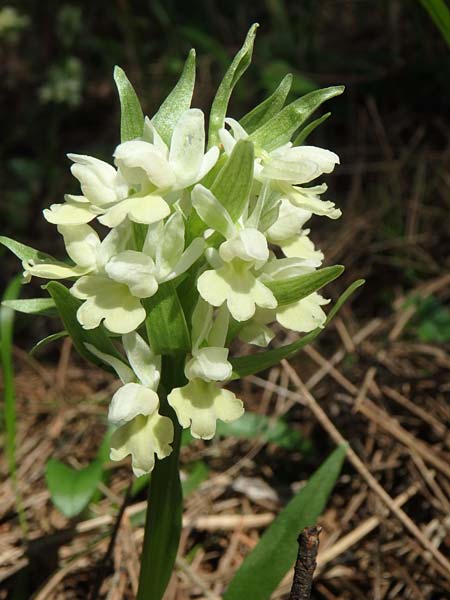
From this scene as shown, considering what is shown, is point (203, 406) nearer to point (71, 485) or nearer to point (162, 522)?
point (162, 522)

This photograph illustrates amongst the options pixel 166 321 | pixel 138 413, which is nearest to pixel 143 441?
pixel 138 413

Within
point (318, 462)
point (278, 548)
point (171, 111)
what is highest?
point (171, 111)

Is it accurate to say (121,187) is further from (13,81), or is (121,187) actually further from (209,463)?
(13,81)

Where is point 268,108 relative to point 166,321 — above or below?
above

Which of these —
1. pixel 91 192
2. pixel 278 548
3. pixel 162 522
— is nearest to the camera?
pixel 91 192

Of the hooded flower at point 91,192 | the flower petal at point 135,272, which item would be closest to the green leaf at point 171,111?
the hooded flower at point 91,192

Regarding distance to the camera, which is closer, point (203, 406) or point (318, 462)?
point (203, 406)

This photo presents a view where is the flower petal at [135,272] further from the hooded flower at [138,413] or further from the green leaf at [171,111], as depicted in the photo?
the green leaf at [171,111]
